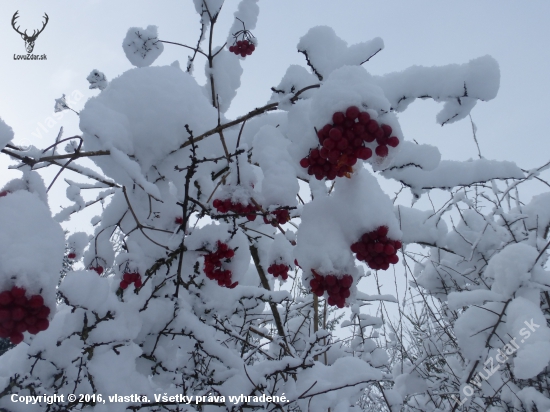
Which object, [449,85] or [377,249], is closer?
[377,249]

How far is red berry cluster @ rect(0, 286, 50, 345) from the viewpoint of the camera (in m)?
0.97

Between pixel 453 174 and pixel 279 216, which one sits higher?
pixel 453 174

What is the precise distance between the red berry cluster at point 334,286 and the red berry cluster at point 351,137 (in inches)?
18.3

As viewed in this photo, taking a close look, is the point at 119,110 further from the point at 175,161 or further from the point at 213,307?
the point at 213,307

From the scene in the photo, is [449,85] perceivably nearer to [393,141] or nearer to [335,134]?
[393,141]

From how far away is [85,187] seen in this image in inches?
116

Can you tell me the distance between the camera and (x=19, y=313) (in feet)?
3.24

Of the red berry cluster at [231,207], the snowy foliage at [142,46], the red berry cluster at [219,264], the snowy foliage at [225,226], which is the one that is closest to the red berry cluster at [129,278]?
the snowy foliage at [225,226]

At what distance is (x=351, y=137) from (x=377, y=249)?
1.48 ft

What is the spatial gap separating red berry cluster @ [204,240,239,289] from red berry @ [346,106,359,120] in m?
1.17

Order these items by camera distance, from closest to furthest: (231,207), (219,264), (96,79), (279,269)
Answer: (231,207) < (219,264) < (279,269) < (96,79)

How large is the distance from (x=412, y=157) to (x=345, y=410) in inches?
59.9

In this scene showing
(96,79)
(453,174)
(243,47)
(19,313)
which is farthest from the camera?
(96,79)

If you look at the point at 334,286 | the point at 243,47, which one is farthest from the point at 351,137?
the point at 243,47
